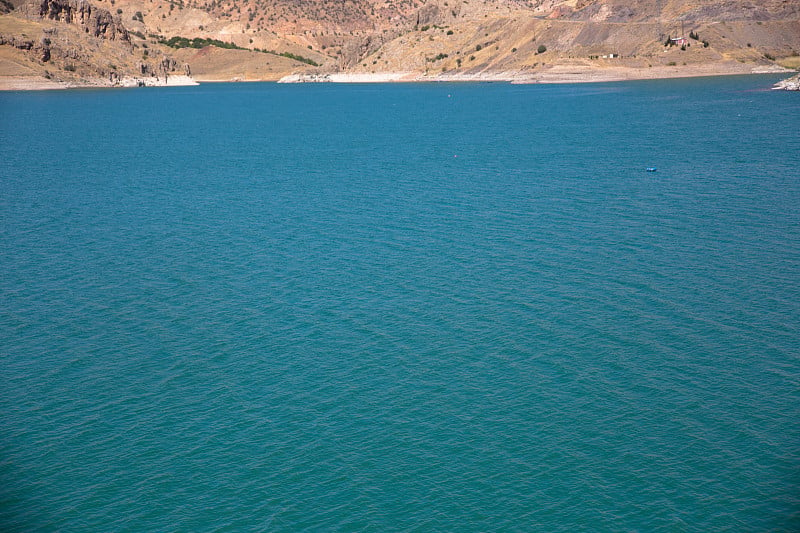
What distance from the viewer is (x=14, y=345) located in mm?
32719

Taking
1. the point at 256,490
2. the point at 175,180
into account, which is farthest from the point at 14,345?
the point at 175,180

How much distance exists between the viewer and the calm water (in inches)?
874

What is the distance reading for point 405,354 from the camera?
31.0 meters

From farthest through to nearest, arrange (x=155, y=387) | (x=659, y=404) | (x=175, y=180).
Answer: (x=175, y=180), (x=155, y=387), (x=659, y=404)

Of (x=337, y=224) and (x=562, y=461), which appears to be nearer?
(x=562, y=461)

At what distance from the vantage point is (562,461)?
23625 mm

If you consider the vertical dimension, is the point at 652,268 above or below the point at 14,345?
above

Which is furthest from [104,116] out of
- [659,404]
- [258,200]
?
[659,404]

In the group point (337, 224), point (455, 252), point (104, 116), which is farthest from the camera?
point (104, 116)

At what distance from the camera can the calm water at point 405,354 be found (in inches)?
874

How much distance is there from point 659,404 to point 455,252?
19155 mm

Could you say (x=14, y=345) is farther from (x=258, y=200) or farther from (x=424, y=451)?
(x=258, y=200)

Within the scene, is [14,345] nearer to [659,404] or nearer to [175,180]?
[659,404]

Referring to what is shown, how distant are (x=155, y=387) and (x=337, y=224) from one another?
25.0 metres
